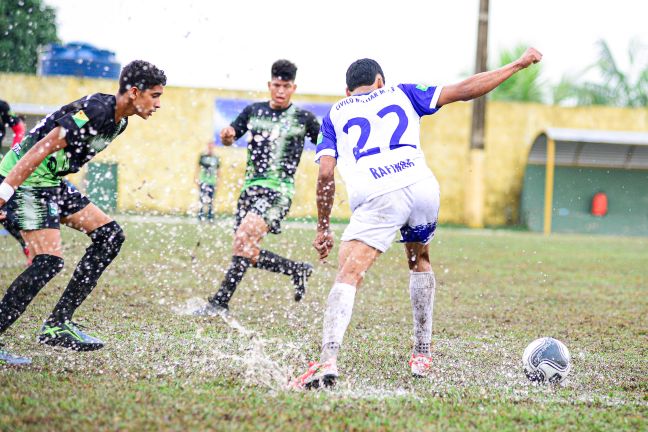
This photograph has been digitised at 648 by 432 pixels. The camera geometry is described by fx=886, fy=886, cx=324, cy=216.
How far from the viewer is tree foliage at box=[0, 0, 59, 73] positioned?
1145 inches

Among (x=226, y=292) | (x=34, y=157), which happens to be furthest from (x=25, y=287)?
(x=226, y=292)

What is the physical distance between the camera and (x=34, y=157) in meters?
4.70

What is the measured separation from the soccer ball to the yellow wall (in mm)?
19233

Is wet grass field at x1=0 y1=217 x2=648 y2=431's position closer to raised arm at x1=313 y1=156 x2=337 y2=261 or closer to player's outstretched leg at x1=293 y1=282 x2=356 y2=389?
player's outstretched leg at x1=293 y1=282 x2=356 y2=389

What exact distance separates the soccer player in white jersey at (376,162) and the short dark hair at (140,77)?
106 cm

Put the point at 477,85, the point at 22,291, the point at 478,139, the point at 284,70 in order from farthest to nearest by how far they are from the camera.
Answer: the point at 478,139
the point at 284,70
the point at 22,291
the point at 477,85

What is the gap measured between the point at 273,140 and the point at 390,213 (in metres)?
2.98

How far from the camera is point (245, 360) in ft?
16.8

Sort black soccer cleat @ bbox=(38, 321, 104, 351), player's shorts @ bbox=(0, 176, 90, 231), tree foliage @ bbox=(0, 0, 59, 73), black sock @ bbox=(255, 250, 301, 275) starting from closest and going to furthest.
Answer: player's shorts @ bbox=(0, 176, 90, 231) → black soccer cleat @ bbox=(38, 321, 104, 351) → black sock @ bbox=(255, 250, 301, 275) → tree foliage @ bbox=(0, 0, 59, 73)

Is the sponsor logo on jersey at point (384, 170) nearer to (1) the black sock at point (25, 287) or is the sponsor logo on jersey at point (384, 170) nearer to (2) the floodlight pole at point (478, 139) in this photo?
(1) the black sock at point (25, 287)

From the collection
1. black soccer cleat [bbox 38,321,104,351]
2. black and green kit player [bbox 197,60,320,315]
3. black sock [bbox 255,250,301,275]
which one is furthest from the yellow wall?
black soccer cleat [bbox 38,321,104,351]

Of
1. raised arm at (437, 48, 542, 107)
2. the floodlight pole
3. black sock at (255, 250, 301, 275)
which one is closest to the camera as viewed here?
raised arm at (437, 48, 542, 107)

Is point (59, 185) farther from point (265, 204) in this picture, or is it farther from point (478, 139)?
point (478, 139)

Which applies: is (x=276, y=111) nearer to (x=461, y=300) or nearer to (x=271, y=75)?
(x=271, y=75)
